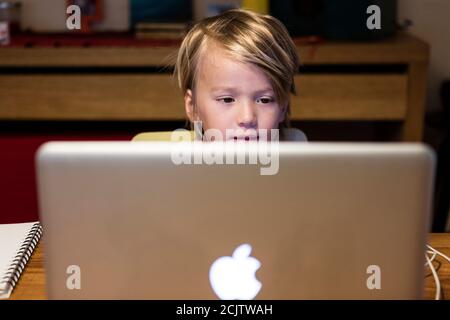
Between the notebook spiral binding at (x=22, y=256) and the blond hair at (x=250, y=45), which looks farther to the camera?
the blond hair at (x=250, y=45)

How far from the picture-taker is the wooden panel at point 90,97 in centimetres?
281

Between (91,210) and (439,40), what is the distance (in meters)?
2.93

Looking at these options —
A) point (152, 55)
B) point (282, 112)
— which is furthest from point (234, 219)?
point (152, 55)

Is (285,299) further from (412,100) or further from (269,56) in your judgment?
(412,100)

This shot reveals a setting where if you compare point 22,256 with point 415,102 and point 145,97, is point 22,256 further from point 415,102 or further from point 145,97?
point 415,102

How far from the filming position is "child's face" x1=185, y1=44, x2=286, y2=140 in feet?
4.32

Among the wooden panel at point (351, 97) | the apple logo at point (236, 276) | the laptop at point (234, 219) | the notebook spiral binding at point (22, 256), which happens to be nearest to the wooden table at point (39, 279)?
the notebook spiral binding at point (22, 256)

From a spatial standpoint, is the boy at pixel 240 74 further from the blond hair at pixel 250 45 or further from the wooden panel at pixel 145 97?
the wooden panel at pixel 145 97

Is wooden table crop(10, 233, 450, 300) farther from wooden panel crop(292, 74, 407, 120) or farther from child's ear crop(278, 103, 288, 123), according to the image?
wooden panel crop(292, 74, 407, 120)

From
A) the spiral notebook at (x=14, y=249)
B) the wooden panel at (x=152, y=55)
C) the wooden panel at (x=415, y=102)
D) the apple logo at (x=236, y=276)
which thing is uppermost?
Result: the apple logo at (x=236, y=276)

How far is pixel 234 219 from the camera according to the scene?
724mm

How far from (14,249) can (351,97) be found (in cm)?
195
